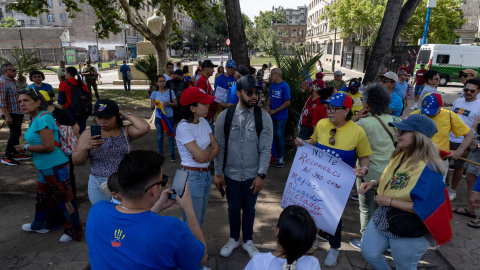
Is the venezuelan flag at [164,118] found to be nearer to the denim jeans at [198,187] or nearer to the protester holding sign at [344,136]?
the denim jeans at [198,187]

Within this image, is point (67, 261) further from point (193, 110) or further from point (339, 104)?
point (339, 104)

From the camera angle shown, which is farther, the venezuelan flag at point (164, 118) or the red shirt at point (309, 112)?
the venezuelan flag at point (164, 118)

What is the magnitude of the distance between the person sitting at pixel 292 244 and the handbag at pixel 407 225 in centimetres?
116

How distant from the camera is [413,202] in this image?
2348 millimetres

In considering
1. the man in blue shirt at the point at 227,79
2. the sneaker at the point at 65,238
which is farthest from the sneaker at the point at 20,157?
the man in blue shirt at the point at 227,79

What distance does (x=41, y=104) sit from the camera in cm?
356

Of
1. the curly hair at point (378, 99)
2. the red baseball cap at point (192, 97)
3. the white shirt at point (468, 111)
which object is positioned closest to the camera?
the red baseball cap at point (192, 97)

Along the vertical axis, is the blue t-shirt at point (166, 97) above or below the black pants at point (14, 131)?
above

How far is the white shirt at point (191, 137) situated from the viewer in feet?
9.76

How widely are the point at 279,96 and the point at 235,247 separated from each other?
3.26m

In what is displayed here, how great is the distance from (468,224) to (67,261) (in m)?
5.16

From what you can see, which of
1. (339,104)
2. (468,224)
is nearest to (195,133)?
(339,104)

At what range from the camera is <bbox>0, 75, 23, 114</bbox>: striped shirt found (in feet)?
20.2

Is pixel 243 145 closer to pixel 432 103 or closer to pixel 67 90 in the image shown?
pixel 432 103
